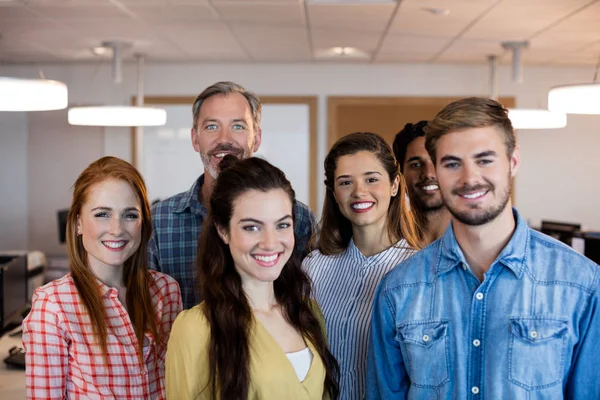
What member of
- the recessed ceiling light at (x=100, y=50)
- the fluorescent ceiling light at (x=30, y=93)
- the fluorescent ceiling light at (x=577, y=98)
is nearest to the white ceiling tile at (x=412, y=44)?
the fluorescent ceiling light at (x=577, y=98)

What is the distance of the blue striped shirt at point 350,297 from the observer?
2.05 m

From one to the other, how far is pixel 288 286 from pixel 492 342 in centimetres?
59

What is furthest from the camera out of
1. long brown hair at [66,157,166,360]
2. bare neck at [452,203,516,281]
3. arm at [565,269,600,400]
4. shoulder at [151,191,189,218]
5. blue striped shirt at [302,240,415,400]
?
shoulder at [151,191,189,218]

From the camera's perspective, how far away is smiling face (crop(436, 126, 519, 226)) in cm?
163

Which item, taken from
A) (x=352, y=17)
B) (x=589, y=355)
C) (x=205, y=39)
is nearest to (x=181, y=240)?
(x=589, y=355)

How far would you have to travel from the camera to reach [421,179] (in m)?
3.02

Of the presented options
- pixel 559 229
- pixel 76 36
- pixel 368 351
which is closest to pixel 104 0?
pixel 76 36

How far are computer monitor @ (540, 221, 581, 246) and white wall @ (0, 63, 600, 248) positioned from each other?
1.28m

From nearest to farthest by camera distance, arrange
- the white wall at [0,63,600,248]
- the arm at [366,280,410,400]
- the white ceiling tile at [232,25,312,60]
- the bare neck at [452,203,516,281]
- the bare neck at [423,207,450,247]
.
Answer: the bare neck at [452,203,516,281] < the arm at [366,280,410,400] < the bare neck at [423,207,450,247] < the white ceiling tile at [232,25,312,60] < the white wall at [0,63,600,248]

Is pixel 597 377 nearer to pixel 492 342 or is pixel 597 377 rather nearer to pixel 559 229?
pixel 492 342

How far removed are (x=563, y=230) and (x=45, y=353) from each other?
4559 millimetres

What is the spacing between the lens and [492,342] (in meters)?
1.64

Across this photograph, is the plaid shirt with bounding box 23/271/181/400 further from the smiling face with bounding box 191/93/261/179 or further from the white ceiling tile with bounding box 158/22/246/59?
the white ceiling tile with bounding box 158/22/246/59

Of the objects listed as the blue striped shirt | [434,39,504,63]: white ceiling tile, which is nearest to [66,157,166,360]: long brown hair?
the blue striped shirt
